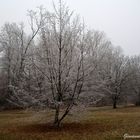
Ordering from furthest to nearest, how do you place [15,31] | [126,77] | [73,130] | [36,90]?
[126,77], [15,31], [36,90], [73,130]

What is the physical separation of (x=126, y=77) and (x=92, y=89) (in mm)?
45554

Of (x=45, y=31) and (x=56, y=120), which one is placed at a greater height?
(x=45, y=31)

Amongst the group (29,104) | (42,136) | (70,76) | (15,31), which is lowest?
(42,136)

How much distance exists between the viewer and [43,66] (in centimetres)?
1933

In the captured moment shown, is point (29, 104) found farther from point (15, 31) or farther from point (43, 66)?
point (15, 31)

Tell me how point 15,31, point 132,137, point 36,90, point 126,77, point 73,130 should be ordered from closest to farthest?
1. point 132,137
2. point 73,130
3. point 36,90
4. point 15,31
5. point 126,77

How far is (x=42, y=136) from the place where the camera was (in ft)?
52.7

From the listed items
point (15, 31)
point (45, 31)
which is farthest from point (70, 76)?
point (15, 31)

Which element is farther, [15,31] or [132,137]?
[15,31]

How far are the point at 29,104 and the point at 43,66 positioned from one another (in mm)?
2457

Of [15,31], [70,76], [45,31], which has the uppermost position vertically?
[15,31]

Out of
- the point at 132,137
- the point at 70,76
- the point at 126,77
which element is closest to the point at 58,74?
the point at 70,76

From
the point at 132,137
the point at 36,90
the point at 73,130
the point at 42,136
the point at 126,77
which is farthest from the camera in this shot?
the point at 126,77

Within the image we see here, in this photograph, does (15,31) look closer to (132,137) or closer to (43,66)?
(43,66)
